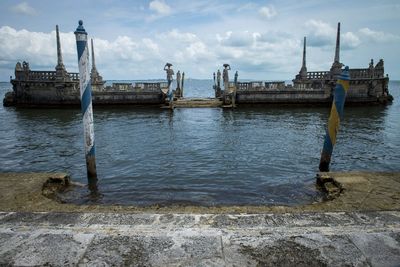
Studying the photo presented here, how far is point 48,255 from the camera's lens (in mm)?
3205

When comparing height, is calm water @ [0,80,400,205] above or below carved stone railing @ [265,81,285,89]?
below

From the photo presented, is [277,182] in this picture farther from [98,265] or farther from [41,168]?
[41,168]

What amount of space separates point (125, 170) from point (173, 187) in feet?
7.91

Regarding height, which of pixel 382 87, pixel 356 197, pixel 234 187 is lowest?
pixel 234 187

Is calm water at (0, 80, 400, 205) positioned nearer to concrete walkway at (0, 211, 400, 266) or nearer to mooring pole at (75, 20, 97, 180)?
mooring pole at (75, 20, 97, 180)

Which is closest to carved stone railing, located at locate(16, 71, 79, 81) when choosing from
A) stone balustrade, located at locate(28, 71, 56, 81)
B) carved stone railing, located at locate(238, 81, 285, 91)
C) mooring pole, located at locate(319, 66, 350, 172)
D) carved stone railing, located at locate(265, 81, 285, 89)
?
stone balustrade, located at locate(28, 71, 56, 81)

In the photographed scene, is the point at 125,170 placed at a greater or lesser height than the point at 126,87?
lesser

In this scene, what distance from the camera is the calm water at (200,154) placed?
319 inches

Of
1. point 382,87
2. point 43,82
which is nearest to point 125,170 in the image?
point 43,82

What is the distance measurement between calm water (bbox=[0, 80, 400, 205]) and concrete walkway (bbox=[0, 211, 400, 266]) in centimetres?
326

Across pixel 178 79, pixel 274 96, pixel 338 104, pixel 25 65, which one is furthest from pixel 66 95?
pixel 338 104

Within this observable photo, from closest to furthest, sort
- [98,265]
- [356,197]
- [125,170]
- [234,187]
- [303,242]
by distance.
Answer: [98,265] → [303,242] → [356,197] → [234,187] → [125,170]

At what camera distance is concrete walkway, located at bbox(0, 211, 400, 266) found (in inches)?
123

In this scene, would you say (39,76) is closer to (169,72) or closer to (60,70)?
(60,70)
